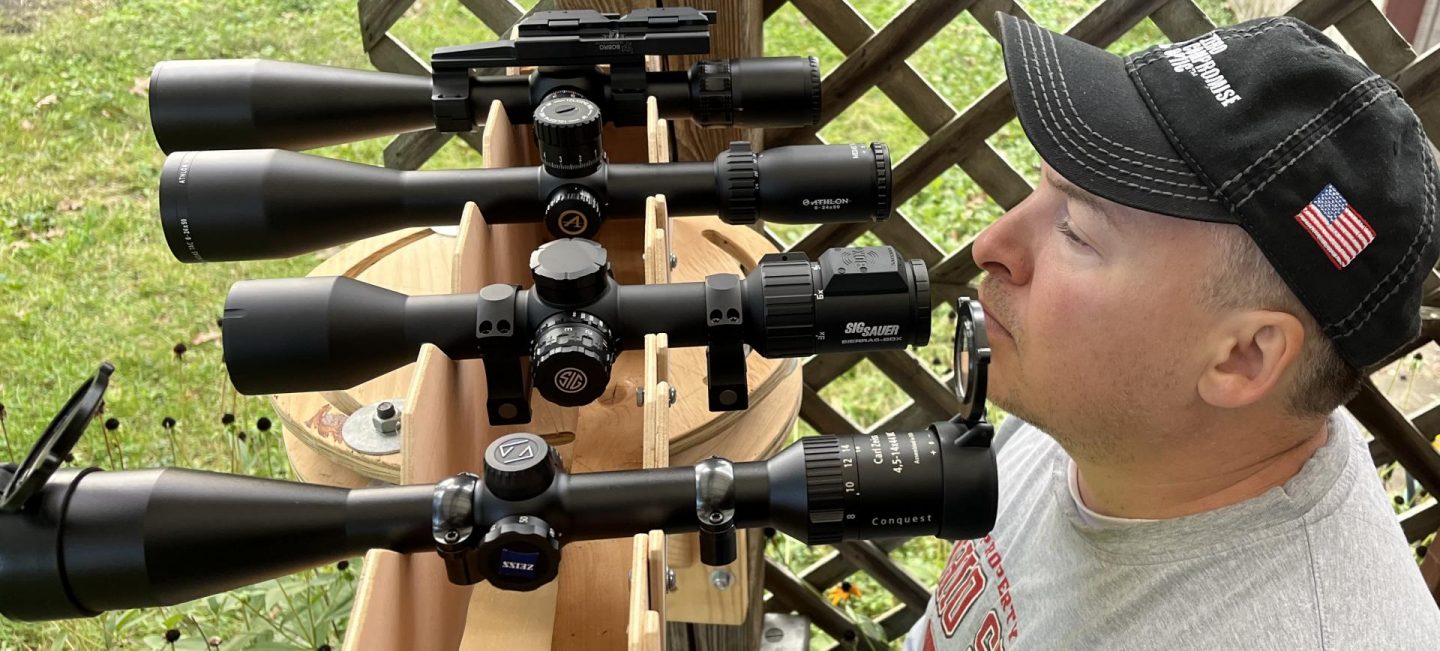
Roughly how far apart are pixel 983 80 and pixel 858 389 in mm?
948

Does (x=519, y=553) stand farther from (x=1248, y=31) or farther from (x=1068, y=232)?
(x=1248, y=31)

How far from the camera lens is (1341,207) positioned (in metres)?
0.73

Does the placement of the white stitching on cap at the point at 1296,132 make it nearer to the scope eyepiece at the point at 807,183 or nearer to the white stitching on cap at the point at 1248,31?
the white stitching on cap at the point at 1248,31

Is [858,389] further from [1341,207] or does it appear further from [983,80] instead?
[1341,207]

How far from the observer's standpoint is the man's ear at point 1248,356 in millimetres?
743

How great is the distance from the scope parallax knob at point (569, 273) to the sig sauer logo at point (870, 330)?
19 cm

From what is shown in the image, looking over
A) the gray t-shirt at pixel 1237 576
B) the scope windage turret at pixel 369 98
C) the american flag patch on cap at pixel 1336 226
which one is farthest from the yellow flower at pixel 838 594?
the american flag patch on cap at pixel 1336 226

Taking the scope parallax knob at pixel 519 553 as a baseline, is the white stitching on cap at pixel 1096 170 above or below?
above

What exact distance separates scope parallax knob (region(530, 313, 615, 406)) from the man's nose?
303 mm

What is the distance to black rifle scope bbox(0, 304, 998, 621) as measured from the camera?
2.06ft

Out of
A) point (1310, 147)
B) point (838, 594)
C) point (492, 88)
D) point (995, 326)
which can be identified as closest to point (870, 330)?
point (995, 326)

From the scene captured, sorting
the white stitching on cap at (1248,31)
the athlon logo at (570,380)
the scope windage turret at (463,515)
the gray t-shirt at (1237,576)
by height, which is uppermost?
the white stitching on cap at (1248,31)

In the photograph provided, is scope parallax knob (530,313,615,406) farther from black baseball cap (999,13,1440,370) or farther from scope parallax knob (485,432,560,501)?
black baseball cap (999,13,1440,370)

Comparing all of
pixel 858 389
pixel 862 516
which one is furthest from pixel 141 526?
pixel 858 389
